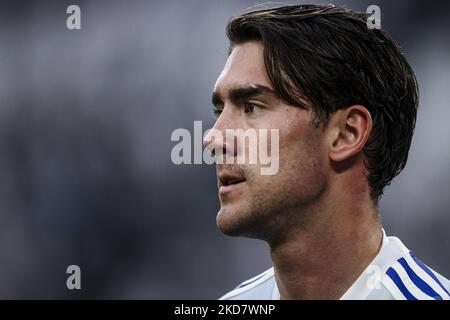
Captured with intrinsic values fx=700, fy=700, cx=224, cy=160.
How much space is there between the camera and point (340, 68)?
285 cm

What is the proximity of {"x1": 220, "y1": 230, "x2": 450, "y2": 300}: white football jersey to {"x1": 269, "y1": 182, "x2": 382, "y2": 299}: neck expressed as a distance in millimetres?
35

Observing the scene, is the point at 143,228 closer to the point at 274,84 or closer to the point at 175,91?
the point at 175,91

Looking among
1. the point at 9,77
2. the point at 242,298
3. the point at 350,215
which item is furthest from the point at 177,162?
the point at 350,215

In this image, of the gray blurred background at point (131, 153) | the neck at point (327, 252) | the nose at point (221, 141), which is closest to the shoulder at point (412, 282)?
the neck at point (327, 252)

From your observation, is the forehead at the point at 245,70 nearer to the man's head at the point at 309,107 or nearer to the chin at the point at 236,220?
the man's head at the point at 309,107

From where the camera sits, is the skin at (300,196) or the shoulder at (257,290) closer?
the skin at (300,196)

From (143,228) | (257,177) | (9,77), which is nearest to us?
(257,177)

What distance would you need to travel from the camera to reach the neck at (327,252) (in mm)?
2734

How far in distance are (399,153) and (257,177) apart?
0.74m

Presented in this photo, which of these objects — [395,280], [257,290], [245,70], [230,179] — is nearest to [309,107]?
[245,70]

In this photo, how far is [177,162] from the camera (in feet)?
22.1

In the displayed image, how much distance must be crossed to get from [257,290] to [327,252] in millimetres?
562

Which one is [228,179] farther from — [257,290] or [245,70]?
[257,290]

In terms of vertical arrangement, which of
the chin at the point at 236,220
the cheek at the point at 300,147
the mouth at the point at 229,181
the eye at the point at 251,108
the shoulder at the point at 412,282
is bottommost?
the shoulder at the point at 412,282
